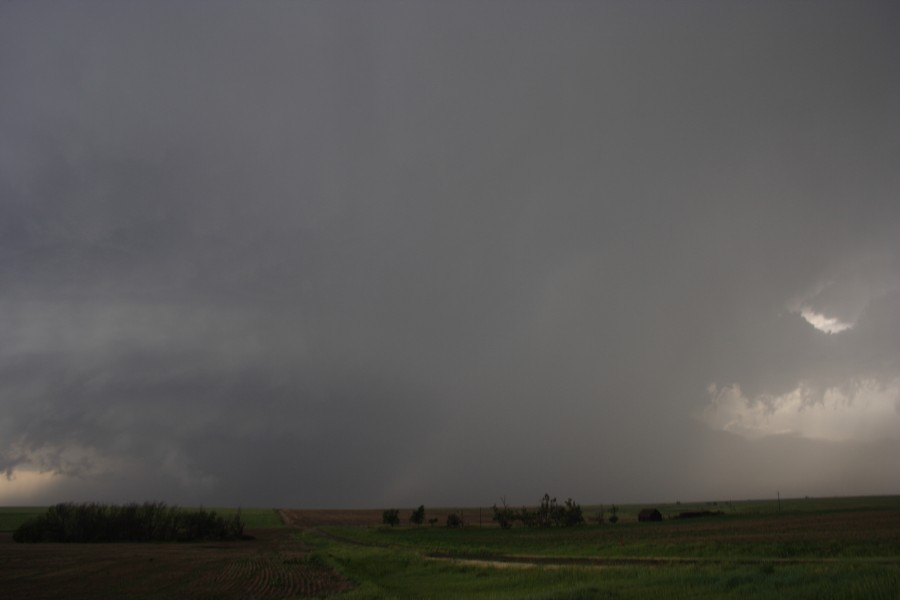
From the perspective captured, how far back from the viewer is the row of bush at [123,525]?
93.5 meters

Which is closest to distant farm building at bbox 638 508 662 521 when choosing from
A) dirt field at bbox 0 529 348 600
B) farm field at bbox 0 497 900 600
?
farm field at bbox 0 497 900 600

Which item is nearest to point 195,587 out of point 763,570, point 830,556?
point 763,570

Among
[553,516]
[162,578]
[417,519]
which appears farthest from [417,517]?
[162,578]

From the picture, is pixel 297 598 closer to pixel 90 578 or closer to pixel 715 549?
pixel 90 578

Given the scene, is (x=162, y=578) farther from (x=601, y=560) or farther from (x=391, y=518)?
(x=391, y=518)

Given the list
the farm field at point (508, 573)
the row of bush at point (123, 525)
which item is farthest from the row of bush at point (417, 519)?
the farm field at point (508, 573)

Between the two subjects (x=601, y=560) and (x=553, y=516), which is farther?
(x=553, y=516)

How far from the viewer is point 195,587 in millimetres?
36688

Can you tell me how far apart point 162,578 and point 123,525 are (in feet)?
233

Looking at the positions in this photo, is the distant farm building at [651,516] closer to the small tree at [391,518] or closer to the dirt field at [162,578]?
the small tree at [391,518]

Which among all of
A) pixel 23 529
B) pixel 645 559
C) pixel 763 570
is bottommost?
pixel 23 529

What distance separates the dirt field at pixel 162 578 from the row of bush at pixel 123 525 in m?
39.0

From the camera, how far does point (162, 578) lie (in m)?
41.8

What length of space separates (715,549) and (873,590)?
97.6 ft
